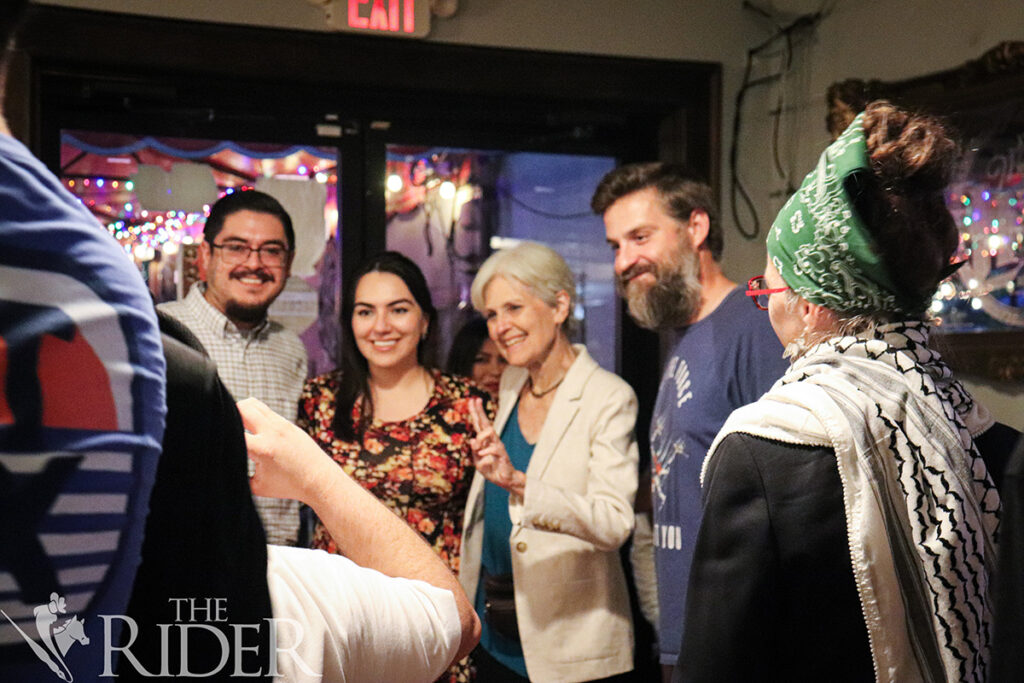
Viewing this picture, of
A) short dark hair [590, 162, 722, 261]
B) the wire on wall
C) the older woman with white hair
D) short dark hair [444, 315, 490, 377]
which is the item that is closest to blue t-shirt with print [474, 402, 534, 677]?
the older woman with white hair

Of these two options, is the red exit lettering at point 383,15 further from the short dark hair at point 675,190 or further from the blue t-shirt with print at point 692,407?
the blue t-shirt with print at point 692,407

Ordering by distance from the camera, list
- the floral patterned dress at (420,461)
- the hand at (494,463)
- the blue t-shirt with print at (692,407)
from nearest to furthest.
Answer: the blue t-shirt with print at (692,407)
the hand at (494,463)
the floral patterned dress at (420,461)

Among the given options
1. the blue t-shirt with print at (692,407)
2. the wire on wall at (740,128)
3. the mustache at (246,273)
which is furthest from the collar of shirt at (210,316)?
the wire on wall at (740,128)

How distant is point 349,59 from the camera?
3.08 m

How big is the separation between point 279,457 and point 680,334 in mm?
1786

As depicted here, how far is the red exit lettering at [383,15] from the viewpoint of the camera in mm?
3027

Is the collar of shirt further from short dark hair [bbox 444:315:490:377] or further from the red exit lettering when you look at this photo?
the red exit lettering

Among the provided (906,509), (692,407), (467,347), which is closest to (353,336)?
(467,347)

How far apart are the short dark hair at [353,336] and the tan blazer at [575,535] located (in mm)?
415

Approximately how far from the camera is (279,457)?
3.08 feet

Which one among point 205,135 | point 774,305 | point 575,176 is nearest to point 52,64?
point 205,135

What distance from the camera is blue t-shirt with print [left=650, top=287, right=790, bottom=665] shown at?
2.31 metres

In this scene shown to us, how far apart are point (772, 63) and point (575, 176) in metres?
0.80

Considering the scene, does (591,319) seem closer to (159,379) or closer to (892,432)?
(892,432)
